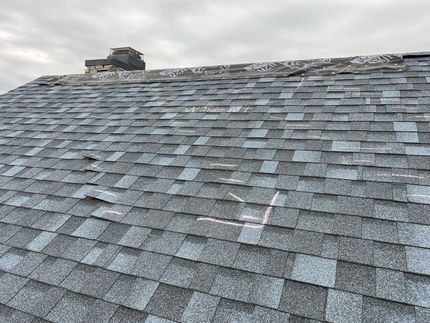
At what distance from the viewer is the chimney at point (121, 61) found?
38.3 meters

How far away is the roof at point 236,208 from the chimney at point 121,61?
35.1 m

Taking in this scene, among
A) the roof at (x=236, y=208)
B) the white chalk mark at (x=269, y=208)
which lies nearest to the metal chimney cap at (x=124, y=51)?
the roof at (x=236, y=208)

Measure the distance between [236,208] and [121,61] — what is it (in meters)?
40.6

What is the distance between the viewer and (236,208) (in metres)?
2.82

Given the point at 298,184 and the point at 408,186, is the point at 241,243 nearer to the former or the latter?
the point at 298,184

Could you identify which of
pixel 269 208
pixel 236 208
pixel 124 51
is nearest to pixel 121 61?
pixel 124 51

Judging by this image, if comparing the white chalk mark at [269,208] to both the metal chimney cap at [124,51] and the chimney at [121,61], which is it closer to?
the chimney at [121,61]

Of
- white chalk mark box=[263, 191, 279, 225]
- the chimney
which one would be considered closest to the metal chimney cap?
the chimney

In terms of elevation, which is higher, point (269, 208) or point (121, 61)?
point (121, 61)

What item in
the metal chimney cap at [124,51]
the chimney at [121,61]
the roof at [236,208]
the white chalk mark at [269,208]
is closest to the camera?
the roof at [236,208]

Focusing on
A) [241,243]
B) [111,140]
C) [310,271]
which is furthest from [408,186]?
[111,140]

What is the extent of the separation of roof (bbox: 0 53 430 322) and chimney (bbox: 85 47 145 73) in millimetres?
35104

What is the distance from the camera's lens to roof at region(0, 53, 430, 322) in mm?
2010

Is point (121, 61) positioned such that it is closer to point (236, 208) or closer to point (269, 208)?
point (236, 208)
